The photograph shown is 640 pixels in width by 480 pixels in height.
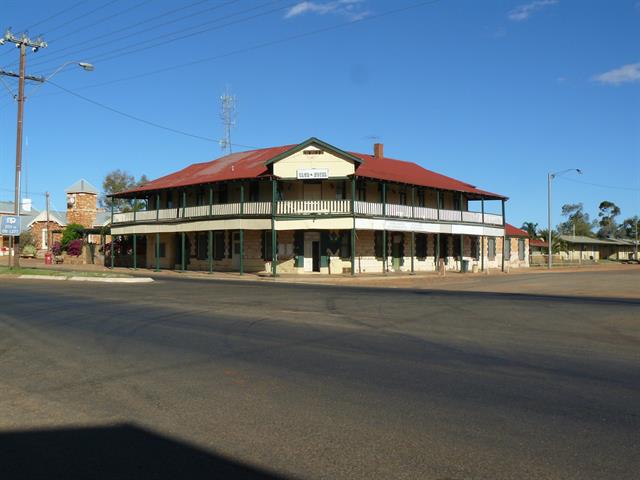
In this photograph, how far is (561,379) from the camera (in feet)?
23.9

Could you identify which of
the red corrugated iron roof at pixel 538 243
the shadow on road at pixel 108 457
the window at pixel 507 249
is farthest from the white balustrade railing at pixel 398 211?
the red corrugated iron roof at pixel 538 243

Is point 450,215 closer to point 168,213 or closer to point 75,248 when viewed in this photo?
point 168,213

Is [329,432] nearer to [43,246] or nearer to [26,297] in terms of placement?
[26,297]

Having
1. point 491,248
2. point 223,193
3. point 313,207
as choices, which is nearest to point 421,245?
point 491,248

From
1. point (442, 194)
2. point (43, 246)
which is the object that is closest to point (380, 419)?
point (442, 194)

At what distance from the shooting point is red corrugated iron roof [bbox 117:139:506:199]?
122 feet

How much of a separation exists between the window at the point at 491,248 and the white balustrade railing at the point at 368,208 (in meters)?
16.0

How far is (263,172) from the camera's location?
36156 millimetres

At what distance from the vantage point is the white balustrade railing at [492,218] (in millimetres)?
44344

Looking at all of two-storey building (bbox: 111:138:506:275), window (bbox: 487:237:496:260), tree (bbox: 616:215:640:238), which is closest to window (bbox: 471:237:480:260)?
two-storey building (bbox: 111:138:506:275)

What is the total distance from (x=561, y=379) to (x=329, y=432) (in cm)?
353

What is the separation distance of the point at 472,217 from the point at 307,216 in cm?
1425

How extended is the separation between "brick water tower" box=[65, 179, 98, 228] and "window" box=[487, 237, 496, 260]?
3691 centimetres

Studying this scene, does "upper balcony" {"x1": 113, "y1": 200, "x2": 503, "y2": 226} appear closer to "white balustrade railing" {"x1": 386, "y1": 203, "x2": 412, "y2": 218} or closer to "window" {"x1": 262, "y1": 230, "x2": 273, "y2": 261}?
"white balustrade railing" {"x1": 386, "y1": 203, "x2": 412, "y2": 218}
